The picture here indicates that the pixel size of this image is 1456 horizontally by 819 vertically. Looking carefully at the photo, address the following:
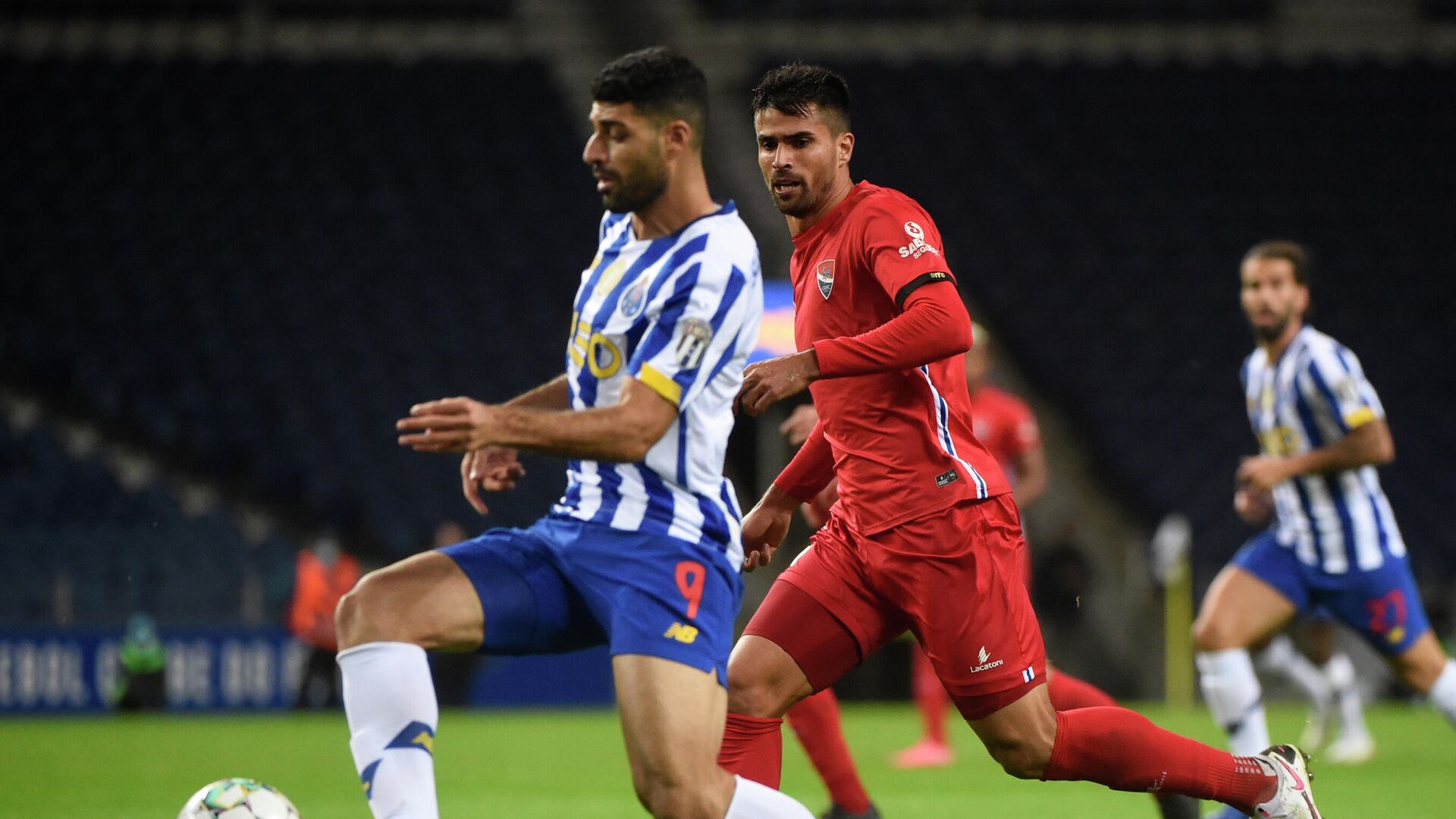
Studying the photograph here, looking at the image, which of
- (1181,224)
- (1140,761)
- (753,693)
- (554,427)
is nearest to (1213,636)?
(1140,761)

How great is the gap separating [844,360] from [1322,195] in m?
17.4

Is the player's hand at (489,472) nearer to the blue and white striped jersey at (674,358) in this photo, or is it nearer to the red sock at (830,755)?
the blue and white striped jersey at (674,358)

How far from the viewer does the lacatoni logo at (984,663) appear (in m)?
4.68

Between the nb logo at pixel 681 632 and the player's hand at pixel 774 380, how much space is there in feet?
1.69

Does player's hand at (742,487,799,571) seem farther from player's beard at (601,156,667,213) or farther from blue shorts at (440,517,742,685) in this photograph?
player's beard at (601,156,667,213)

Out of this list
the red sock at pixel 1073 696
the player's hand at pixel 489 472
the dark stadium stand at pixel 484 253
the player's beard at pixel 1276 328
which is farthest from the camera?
the dark stadium stand at pixel 484 253

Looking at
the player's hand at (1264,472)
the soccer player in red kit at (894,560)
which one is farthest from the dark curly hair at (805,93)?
the player's hand at (1264,472)

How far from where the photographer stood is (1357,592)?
22.7ft

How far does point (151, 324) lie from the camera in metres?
18.1

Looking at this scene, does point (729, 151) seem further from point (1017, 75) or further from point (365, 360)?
point (365, 360)

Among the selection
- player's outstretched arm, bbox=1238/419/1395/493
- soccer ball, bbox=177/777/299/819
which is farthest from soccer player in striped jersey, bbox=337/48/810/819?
player's outstretched arm, bbox=1238/419/1395/493

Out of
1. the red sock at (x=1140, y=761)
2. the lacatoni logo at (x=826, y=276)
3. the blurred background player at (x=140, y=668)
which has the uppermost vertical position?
the lacatoni logo at (x=826, y=276)

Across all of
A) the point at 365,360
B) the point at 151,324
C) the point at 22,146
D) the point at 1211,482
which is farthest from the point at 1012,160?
the point at 22,146

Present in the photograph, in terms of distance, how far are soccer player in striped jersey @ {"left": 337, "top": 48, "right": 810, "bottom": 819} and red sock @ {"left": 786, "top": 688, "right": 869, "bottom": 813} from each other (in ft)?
5.66
